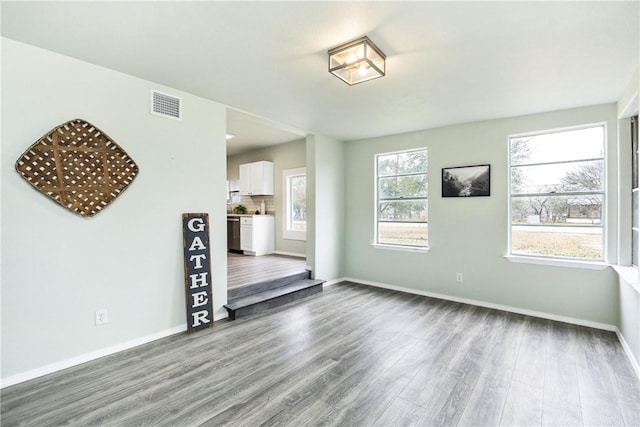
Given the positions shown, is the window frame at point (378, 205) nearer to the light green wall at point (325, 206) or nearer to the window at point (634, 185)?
the light green wall at point (325, 206)

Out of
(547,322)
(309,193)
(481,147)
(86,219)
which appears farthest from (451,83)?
(86,219)

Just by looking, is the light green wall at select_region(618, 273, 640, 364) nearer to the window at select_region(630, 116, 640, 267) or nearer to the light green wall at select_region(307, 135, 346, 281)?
the window at select_region(630, 116, 640, 267)

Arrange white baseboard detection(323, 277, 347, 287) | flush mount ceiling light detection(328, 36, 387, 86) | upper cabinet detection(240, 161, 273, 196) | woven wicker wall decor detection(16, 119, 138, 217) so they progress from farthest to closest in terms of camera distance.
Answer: upper cabinet detection(240, 161, 273, 196), white baseboard detection(323, 277, 347, 287), woven wicker wall decor detection(16, 119, 138, 217), flush mount ceiling light detection(328, 36, 387, 86)

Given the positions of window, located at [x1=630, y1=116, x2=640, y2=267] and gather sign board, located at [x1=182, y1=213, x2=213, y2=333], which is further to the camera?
gather sign board, located at [x1=182, y1=213, x2=213, y2=333]

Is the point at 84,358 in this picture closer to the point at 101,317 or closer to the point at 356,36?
the point at 101,317

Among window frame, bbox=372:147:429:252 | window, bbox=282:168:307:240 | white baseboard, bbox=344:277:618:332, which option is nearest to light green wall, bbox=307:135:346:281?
window frame, bbox=372:147:429:252

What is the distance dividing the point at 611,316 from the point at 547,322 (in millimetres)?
607

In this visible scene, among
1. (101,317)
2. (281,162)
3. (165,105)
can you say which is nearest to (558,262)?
(165,105)

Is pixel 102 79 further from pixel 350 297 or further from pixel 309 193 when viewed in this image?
pixel 350 297

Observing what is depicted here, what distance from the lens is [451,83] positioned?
2.93m

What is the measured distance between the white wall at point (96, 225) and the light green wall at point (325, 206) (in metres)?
1.77

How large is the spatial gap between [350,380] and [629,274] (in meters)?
3.00

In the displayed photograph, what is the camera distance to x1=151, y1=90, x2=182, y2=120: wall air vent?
2998 mm

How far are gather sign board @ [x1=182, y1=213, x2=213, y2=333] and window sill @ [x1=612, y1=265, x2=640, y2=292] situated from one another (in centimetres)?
403
